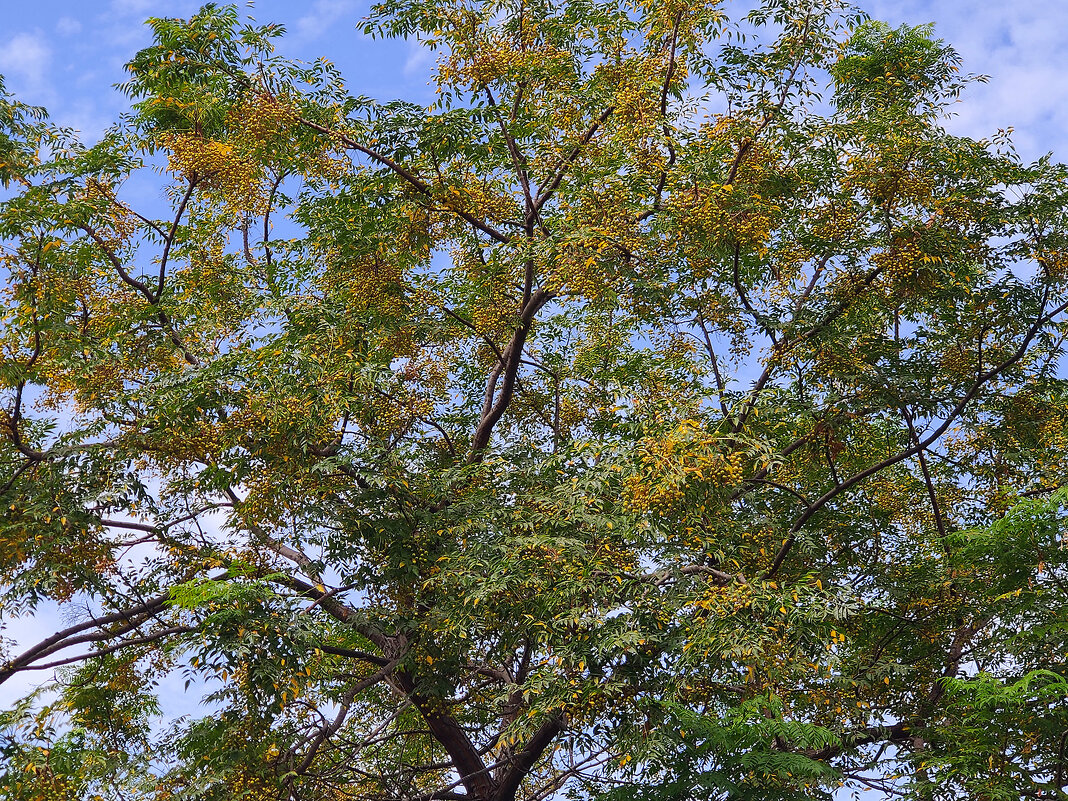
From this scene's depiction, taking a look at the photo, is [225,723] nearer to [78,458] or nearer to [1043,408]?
[78,458]

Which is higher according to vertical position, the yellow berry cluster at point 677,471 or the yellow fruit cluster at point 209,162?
the yellow fruit cluster at point 209,162

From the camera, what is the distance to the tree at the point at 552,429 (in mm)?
6473

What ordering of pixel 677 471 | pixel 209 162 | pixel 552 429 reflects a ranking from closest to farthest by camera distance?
pixel 677 471, pixel 209 162, pixel 552 429

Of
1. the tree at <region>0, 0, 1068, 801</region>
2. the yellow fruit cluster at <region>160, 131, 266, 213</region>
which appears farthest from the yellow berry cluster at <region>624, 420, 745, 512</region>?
the yellow fruit cluster at <region>160, 131, 266, 213</region>

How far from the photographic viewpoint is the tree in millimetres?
6473

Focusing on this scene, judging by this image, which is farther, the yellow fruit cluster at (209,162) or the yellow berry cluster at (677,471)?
the yellow fruit cluster at (209,162)

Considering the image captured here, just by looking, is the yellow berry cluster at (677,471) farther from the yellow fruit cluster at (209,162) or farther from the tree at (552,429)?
the yellow fruit cluster at (209,162)

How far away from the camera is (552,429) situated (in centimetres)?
1012

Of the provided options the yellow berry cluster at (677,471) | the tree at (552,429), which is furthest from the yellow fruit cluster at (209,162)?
the yellow berry cluster at (677,471)

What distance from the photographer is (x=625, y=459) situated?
652 cm

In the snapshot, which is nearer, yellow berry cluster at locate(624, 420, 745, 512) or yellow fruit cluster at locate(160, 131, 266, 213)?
yellow berry cluster at locate(624, 420, 745, 512)

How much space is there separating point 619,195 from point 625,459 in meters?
2.25

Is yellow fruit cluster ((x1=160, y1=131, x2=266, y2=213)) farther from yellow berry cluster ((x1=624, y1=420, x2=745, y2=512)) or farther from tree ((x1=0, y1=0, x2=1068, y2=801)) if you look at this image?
yellow berry cluster ((x1=624, y1=420, x2=745, y2=512))

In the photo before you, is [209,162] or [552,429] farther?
[552,429]
